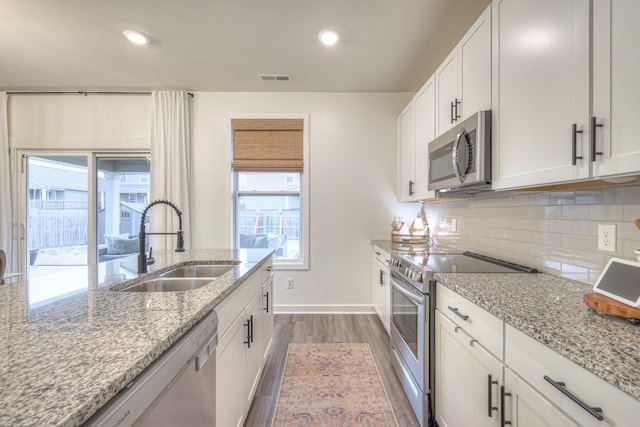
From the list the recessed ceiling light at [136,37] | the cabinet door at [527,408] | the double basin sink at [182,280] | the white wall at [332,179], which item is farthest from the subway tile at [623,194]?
the recessed ceiling light at [136,37]

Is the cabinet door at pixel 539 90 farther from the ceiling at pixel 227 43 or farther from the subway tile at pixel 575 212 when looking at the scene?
the ceiling at pixel 227 43

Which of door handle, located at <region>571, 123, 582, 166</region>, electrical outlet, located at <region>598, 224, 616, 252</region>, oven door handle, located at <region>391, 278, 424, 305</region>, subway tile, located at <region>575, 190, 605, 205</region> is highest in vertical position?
door handle, located at <region>571, 123, 582, 166</region>

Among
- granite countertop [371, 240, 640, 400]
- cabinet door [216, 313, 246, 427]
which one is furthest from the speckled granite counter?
cabinet door [216, 313, 246, 427]

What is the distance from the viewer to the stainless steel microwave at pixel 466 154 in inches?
59.7

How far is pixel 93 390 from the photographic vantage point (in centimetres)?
51

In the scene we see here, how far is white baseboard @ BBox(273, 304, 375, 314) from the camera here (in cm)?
334

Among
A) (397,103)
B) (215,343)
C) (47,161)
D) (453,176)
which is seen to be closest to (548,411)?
(215,343)

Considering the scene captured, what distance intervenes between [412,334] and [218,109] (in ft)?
10.1

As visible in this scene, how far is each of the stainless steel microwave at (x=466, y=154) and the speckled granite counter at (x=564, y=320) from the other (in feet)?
1.84

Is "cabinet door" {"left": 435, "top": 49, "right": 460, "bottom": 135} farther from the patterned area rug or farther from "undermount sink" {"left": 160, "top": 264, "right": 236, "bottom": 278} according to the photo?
the patterned area rug

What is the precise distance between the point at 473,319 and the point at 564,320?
35cm

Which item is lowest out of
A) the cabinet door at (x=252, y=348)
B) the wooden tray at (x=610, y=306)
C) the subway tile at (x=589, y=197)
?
the cabinet door at (x=252, y=348)

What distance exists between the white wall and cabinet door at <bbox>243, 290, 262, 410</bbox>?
1.49 m

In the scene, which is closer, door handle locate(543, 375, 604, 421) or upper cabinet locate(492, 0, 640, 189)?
door handle locate(543, 375, 604, 421)
